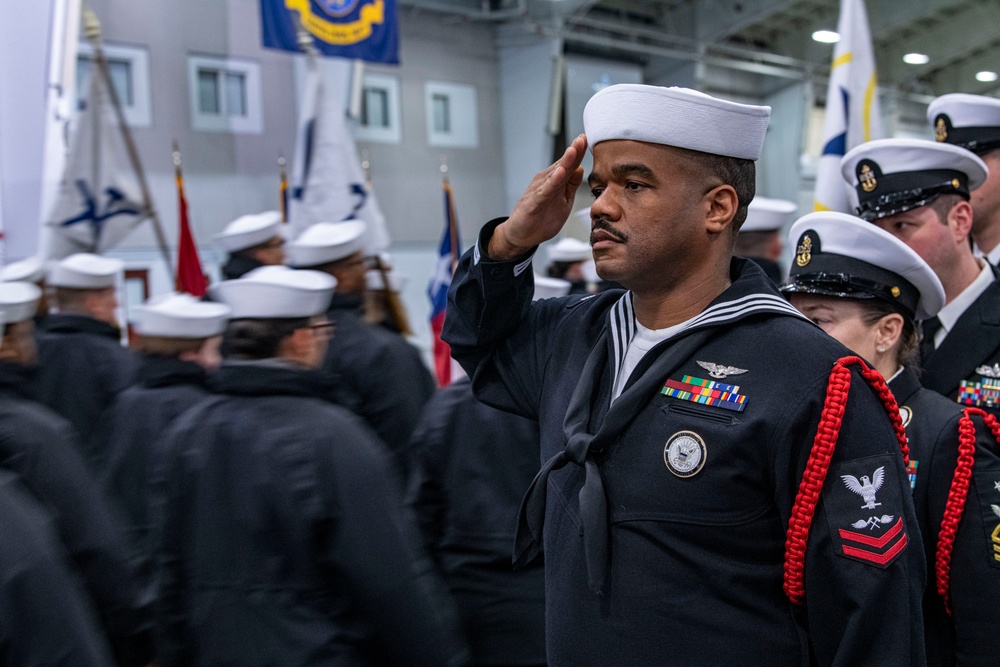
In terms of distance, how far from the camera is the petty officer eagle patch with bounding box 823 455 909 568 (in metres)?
1.32

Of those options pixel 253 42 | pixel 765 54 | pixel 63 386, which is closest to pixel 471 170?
pixel 253 42

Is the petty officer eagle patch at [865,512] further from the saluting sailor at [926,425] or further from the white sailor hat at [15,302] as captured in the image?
the white sailor hat at [15,302]

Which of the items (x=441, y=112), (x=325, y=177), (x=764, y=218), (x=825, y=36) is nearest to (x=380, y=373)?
(x=764, y=218)

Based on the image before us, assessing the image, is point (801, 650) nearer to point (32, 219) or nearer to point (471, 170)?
point (32, 219)

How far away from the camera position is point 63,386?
394 cm

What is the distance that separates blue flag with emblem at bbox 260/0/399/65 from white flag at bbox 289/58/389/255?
42.7 inches

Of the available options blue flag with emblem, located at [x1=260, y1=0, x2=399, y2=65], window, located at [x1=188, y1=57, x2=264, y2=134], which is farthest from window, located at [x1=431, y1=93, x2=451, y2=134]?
blue flag with emblem, located at [x1=260, y1=0, x2=399, y2=65]

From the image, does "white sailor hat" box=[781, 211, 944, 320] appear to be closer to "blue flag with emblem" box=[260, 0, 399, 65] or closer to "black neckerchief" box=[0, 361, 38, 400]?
"black neckerchief" box=[0, 361, 38, 400]

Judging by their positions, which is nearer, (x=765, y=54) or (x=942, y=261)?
(x=942, y=261)

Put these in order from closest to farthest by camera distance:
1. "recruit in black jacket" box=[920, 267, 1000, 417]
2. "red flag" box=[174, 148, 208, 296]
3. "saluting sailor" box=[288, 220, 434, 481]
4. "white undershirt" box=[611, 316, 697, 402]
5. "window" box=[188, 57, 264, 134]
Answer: "white undershirt" box=[611, 316, 697, 402] < "recruit in black jacket" box=[920, 267, 1000, 417] < "saluting sailor" box=[288, 220, 434, 481] < "red flag" box=[174, 148, 208, 296] < "window" box=[188, 57, 264, 134]

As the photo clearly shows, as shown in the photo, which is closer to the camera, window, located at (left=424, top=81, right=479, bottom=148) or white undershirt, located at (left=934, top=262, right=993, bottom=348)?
A: white undershirt, located at (left=934, top=262, right=993, bottom=348)

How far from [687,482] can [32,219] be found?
19.5ft

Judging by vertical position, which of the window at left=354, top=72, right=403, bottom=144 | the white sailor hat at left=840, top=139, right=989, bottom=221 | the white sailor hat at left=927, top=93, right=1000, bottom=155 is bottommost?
the white sailor hat at left=840, top=139, right=989, bottom=221

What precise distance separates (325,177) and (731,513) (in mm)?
5646
